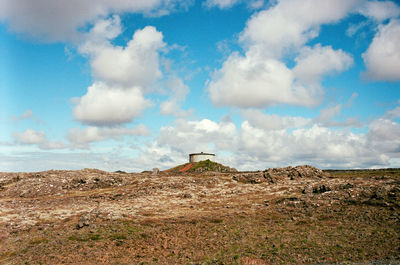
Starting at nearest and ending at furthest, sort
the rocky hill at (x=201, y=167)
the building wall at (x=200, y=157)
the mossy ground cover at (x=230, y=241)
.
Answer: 1. the mossy ground cover at (x=230, y=241)
2. the rocky hill at (x=201, y=167)
3. the building wall at (x=200, y=157)

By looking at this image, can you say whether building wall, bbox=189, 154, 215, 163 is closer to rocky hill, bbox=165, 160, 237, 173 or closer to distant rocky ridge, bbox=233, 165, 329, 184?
rocky hill, bbox=165, 160, 237, 173

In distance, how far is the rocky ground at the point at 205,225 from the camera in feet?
63.5

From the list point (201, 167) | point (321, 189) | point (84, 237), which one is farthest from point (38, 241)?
point (201, 167)

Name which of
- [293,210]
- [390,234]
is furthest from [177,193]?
[390,234]

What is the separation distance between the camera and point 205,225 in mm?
25578

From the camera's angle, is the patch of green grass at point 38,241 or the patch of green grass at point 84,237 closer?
the patch of green grass at point 38,241

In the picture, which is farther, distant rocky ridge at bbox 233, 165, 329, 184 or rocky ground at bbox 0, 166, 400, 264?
distant rocky ridge at bbox 233, 165, 329, 184

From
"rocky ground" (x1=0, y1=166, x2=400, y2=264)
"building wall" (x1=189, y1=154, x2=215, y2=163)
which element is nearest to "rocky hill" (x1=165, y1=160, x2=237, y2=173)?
"building wall" (x1=189, y1=154, x2=215, y2=163)

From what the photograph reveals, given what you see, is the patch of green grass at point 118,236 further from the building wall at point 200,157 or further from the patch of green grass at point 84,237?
the building wall at point 200,157

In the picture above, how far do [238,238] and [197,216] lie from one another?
752 cm

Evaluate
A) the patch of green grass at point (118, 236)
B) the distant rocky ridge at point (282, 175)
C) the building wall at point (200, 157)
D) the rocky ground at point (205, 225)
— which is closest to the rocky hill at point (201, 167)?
the building wall at point (200, 157)

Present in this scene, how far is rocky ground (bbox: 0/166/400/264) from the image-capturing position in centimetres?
1934

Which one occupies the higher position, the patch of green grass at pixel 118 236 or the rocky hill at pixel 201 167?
the rocky hill at pixel 201 167

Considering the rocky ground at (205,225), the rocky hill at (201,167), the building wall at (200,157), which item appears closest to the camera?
the rocky ground at (205,225)
